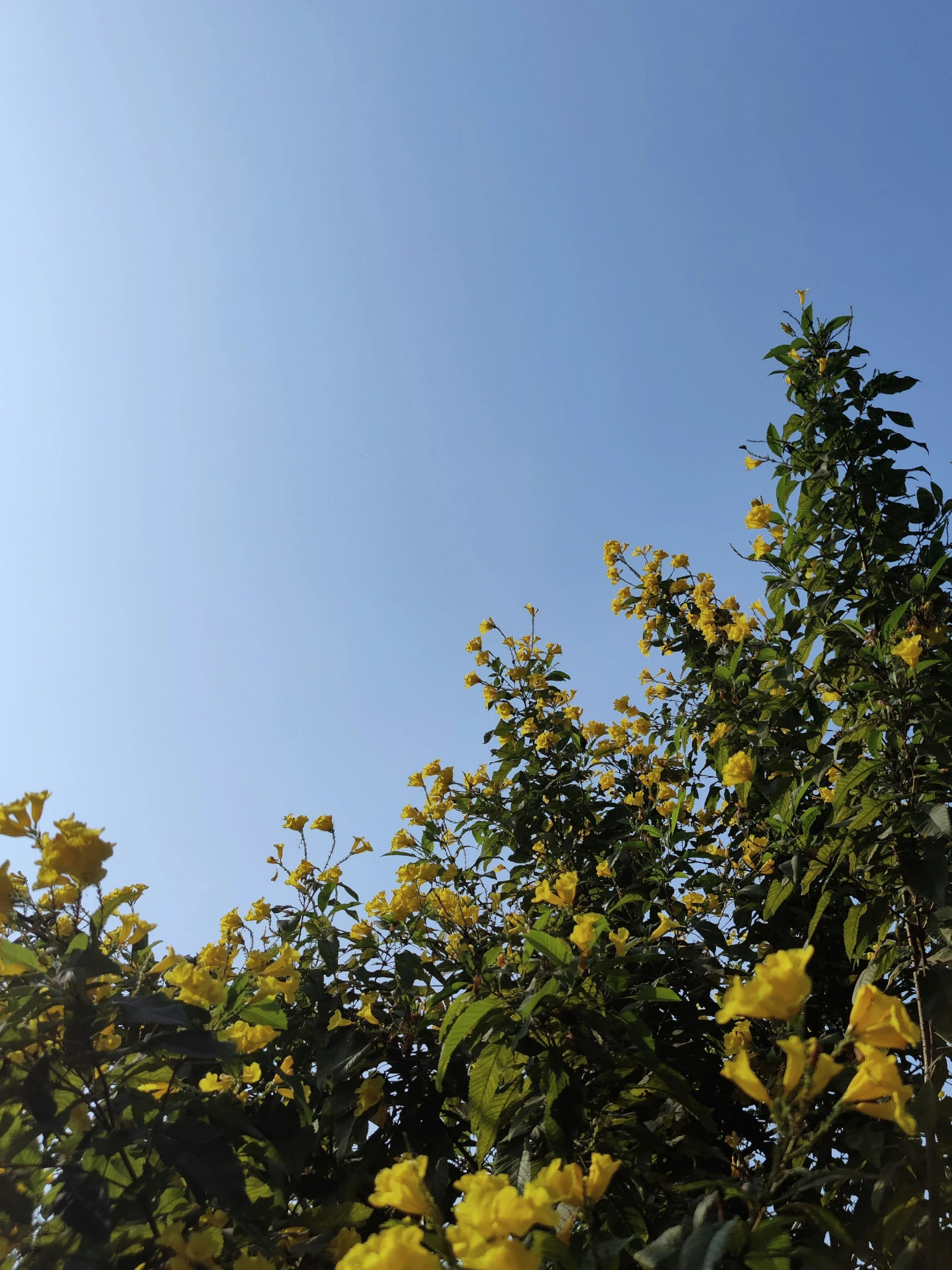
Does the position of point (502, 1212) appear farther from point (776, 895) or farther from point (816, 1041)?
point (776, 895)

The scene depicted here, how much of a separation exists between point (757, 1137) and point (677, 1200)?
651 millimetres

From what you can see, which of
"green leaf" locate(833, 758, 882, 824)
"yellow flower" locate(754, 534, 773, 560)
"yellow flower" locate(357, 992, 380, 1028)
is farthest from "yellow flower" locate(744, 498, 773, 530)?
"yellow flower" locate(357, 992, 380, 1028)

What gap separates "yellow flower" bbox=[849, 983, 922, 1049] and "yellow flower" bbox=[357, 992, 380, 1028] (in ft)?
5.47

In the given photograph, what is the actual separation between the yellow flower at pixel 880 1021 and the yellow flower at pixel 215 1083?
1.49m

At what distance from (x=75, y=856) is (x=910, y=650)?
2.40 meters

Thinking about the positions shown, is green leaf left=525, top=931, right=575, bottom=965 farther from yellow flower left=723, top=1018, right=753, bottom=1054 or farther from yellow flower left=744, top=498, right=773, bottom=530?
yellow flower left=744, top=498, right=773, bottom=530

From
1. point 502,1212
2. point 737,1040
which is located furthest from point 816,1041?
point 737,1040

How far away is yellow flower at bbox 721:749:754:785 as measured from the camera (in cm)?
299

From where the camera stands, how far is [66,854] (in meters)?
1.74

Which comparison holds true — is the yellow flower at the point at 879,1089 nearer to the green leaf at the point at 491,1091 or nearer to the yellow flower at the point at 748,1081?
the yellow flower at the point at 748,1081

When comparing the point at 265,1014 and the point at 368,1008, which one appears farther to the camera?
the point at 368,1008

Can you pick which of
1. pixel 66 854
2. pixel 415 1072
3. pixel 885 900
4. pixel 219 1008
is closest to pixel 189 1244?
pixel 219 1008

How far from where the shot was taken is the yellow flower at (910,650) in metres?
2.47

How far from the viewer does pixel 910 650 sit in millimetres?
2471
